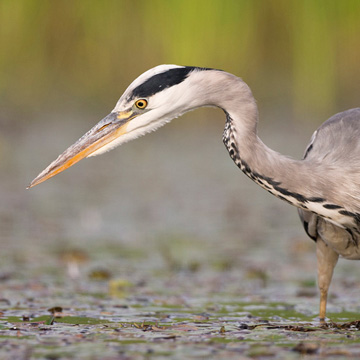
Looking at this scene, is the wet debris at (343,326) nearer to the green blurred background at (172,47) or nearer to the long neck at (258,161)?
the long neck at (258,161)

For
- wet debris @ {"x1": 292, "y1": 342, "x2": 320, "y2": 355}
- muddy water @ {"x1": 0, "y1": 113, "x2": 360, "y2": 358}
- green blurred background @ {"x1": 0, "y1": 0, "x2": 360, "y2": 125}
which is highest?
green blurred background @ {"x1": 0, "y1": 0, "x2": 360, "y2": 125}

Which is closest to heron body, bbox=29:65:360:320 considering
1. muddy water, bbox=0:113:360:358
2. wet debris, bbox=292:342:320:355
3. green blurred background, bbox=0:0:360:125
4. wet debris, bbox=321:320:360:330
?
wet debris, bbox=321:320:360:330

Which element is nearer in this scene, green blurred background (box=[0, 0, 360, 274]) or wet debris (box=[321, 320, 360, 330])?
wet debris (box=[321, 320, 360, 330])

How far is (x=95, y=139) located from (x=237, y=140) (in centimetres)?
83

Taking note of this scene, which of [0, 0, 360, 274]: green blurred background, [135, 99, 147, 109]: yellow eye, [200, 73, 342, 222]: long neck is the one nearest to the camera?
[200, 73, 342, 222]: long neck

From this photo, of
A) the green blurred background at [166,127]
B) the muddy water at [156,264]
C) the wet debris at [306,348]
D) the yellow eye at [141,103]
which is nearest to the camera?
the wet debris at [306,348]

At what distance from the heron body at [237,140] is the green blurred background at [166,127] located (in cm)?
292

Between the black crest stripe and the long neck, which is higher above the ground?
the black crest stripe

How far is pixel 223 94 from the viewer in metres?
4.83

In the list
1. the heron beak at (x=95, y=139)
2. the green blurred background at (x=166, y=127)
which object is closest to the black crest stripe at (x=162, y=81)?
the heron beak at (x=95, y=139)

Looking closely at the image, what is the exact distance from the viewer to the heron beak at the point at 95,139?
4977 mm

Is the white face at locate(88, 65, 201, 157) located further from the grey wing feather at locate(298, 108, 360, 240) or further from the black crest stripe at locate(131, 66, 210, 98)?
the grey wing feather at locate(298, 108, 360, 240)

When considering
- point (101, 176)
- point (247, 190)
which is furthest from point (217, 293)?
point (101, 176)

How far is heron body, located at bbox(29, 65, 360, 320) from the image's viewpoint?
15.7 feet
